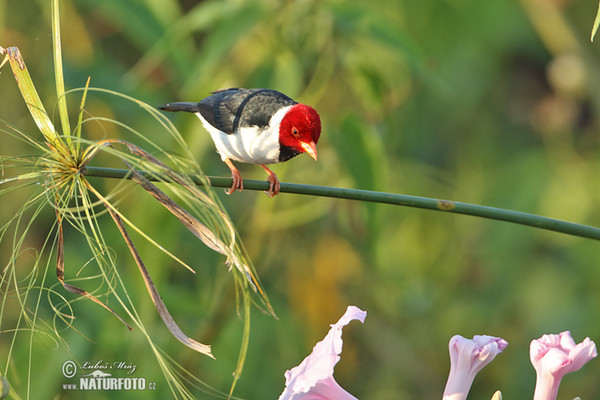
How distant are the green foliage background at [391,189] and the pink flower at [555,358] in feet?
3.15

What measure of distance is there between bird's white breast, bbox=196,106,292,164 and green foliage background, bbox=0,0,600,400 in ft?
2.15

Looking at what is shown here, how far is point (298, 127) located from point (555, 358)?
0.48m

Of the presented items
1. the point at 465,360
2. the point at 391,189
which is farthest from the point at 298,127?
the point at 391,189

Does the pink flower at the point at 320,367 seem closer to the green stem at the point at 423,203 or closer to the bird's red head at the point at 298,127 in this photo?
the green stem at the point at 423,203

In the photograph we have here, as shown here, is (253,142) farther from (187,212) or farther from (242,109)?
(187,212)

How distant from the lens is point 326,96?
279 centimetres

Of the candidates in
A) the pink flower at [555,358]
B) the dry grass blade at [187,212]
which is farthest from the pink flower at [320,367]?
the pink flower at [555,358]

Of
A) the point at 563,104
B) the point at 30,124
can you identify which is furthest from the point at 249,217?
the point at 563,104

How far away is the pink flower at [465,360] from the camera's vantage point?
0.91 metres

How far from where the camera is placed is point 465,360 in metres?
0.92

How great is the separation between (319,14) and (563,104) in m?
1.47

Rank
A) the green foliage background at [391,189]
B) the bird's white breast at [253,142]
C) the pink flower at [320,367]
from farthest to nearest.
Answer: the green foliage background at [391,189] → the bird's white breast at [253,142] → the pink flower at [320,367]

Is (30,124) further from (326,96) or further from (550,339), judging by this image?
(550,339)

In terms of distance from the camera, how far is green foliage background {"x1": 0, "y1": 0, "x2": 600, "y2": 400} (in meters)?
1.92
